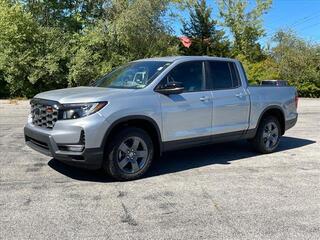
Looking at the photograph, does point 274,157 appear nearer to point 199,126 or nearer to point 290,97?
point 290,97

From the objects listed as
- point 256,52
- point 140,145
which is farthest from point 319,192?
point 256,52

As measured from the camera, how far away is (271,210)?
5332 millimetres

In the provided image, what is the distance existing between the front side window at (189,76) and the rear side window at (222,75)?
0.20 m

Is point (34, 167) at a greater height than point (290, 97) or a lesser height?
lesser

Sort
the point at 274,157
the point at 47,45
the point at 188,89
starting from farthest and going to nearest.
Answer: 1. the point at 47,45
2. the point at 274,157
3. the point at 188,89

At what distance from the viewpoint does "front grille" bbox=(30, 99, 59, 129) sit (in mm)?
6215

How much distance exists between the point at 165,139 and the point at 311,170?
250cm

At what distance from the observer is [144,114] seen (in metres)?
6.48

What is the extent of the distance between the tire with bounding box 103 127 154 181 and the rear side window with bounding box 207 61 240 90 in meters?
1.66

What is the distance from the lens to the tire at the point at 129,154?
6.31m

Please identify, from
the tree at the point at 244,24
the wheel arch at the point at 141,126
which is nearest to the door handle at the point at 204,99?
the wheel arch at the point at 141,126

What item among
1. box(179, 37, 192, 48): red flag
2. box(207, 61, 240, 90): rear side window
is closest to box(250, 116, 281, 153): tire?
box(207, 61, 240, 90): rear side window

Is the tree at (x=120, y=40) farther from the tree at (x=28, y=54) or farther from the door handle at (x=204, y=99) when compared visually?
the door handle at (x=204, y=99)

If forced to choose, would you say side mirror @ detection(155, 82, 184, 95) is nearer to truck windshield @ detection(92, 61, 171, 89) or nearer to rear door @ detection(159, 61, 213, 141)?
rear door @ detection(159, 61, 213, 141)
